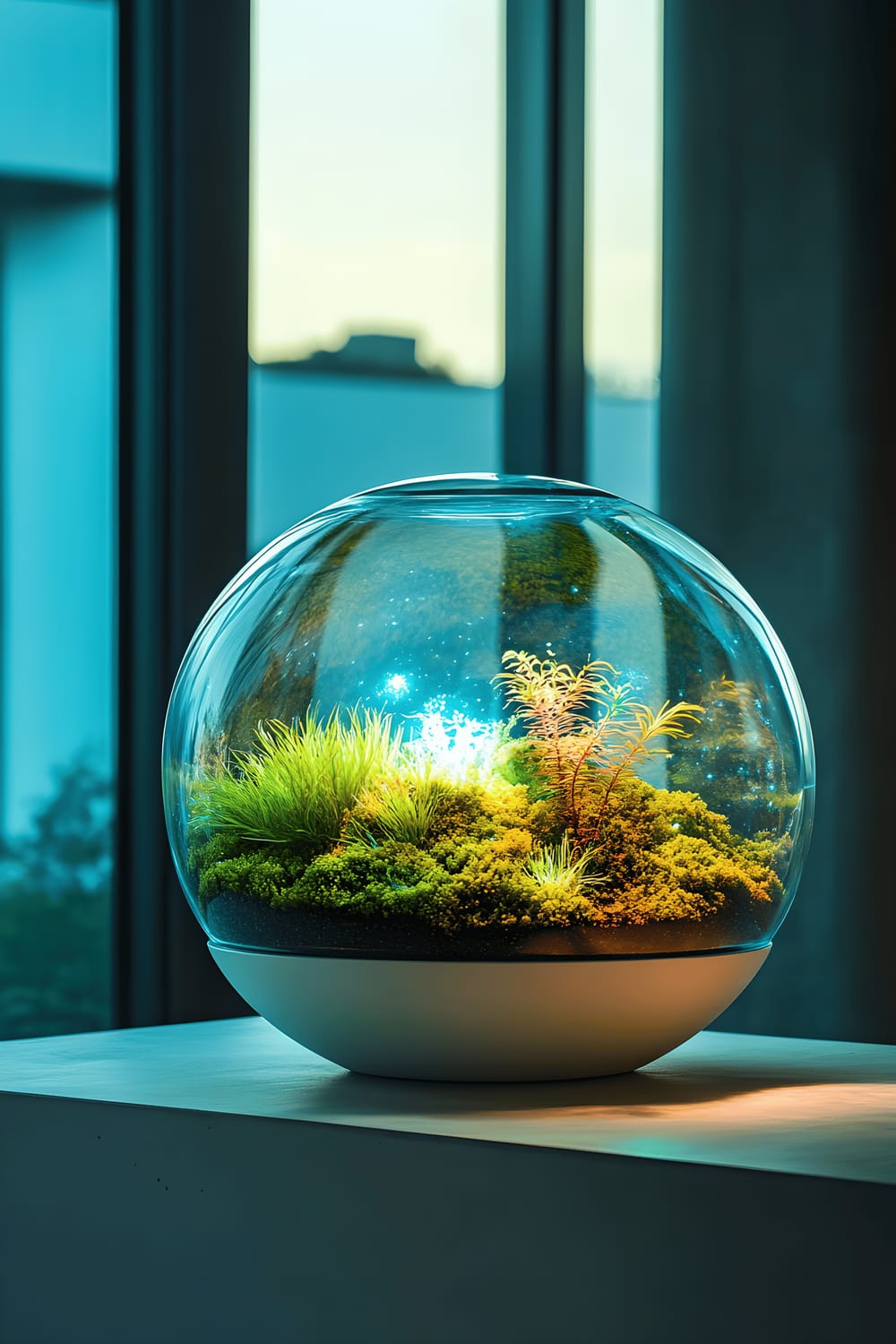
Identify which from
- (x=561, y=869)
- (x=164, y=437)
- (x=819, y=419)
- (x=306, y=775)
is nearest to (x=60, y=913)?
(x=164, y=437)

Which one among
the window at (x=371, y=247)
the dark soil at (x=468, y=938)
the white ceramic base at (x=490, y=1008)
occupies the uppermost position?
the window at (x=371, y=247)

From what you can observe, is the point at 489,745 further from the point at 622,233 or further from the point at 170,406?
the point at 622,233

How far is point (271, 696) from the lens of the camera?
1231 millimetres

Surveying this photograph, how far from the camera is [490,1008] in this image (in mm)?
1164

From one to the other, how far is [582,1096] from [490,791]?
236mm

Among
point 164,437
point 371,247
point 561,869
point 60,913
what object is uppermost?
point 371,247

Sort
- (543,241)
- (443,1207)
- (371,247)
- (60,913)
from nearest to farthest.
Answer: (443,1207)
(60,913)
(371,247)
(543,241)

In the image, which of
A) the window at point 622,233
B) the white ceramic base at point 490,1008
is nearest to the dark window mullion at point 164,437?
the window at point 622,233

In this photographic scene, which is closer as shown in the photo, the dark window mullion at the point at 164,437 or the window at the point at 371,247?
the dark window mullion at the point at 164,437

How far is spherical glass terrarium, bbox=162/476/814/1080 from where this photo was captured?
3.78 feet

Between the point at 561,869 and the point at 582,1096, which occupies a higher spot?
the point at 561,869

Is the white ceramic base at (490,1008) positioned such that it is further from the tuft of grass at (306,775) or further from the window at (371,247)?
the window at (371,247)

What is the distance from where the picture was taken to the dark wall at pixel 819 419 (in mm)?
2756

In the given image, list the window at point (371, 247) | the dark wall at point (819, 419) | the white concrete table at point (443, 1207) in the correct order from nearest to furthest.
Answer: the white concrete table at point (443, 1207)
the window at point (371, 247)
the dark wall at point (819, 419)
